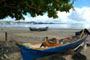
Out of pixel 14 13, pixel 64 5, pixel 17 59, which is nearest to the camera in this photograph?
pixel 17 59

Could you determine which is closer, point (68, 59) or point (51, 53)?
point (51, 53)

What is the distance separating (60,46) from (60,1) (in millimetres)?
3458

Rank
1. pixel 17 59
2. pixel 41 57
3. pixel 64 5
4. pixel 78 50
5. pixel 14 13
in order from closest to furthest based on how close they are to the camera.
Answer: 1. pixel 41 57
2. pixel 17 59
3. pixel 64 5
4. pixel 78 50
5. pixel 14 13

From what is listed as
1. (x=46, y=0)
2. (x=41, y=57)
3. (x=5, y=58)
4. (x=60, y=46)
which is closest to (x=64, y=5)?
(x=46, y=0)

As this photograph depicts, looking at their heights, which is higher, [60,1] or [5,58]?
[60,1]

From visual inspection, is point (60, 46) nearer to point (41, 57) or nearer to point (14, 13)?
point (41, 57)

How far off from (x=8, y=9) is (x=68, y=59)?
686 centimetres

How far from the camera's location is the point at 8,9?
15.2 meters

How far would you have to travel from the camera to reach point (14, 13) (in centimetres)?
1619

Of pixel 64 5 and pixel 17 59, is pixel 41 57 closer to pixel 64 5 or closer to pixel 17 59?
pixel 17 59

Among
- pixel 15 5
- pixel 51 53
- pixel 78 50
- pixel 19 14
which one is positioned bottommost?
pixel 78 50

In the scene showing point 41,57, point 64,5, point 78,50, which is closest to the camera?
point 41,57

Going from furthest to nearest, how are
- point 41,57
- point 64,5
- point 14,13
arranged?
point 14,13 → point 64,5 → point 41,57

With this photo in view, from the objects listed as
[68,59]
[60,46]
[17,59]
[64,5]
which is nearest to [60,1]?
[64,5]
